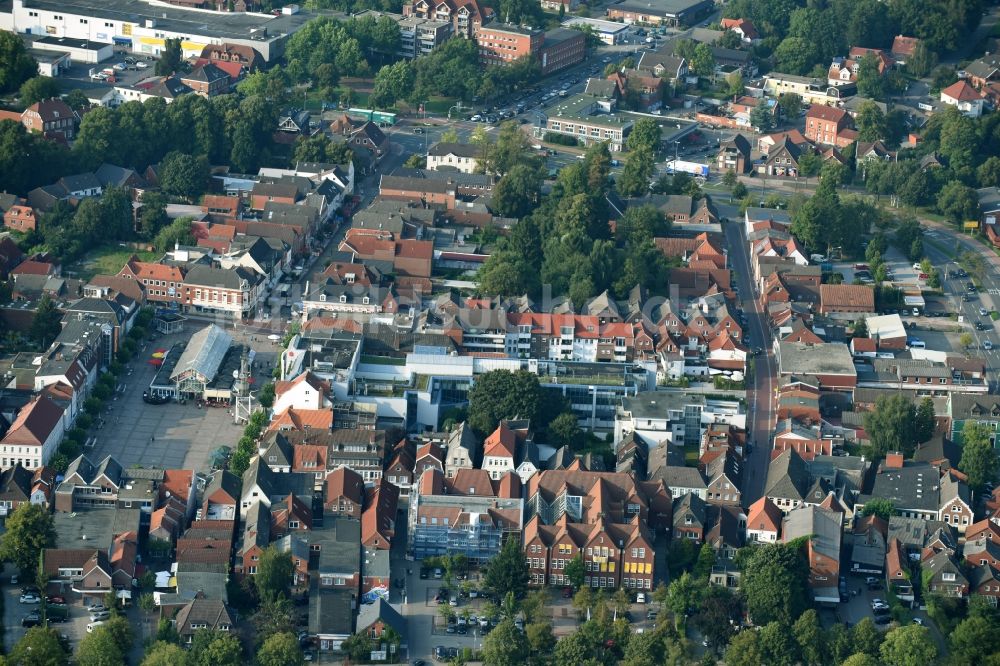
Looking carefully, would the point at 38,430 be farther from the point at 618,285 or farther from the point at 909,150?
the point at 909,150

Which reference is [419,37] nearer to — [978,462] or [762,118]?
[762,118]

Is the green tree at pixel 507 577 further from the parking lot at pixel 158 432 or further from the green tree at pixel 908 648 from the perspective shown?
the parking lot at pixel 158 432

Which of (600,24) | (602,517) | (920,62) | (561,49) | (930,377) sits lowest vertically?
(600,24)

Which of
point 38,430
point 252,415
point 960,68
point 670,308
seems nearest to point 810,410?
point 670,308

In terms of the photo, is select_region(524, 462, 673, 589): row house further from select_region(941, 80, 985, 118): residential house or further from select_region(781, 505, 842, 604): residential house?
select_region(941, 80, 985, 118): residential house

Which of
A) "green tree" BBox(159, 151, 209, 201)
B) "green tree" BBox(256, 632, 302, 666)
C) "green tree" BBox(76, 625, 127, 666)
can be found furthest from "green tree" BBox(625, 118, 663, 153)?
"green tree" BBox(76, 625, 127, 666)

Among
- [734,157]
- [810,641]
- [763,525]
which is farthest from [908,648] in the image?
[734,157]
